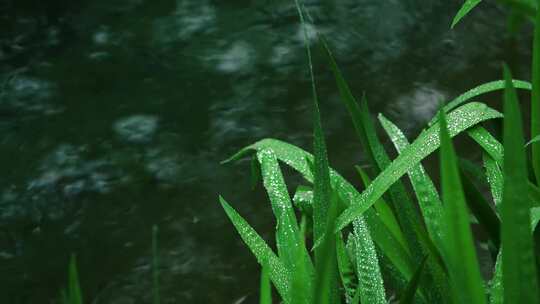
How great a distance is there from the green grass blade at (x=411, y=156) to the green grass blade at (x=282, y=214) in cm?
9

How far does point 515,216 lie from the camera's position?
682mm

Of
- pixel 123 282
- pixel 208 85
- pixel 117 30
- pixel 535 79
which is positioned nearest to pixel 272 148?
pixel 535 79

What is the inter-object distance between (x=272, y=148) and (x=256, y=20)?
5.41 ft

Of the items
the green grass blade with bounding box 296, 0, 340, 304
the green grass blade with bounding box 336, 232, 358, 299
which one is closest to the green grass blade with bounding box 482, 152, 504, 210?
the green grass blade with bounding box 336, 232, 358, 299

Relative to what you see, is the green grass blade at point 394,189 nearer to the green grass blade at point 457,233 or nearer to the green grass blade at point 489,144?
the green grass blade at point 489,144

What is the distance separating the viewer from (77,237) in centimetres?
195

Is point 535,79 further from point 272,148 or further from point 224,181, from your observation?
Result: point 224,181

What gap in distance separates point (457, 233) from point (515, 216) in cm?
5

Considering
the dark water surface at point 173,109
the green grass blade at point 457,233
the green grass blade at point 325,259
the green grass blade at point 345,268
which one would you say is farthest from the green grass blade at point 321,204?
the dark water surface at point 173,109

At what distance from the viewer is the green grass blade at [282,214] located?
107 cm

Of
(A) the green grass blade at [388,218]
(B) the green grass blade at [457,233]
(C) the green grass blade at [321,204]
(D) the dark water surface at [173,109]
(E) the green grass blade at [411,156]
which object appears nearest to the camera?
(B) the green grass blade at [457,233]

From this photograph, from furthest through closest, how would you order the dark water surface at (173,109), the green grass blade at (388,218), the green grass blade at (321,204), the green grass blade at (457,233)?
1. the dark water surface at (173,109)
2. the green grass blade at (388,218)
3. the green grass blade at (321,204)
4. the green grass blade at (457,233)

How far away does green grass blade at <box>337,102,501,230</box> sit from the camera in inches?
38.4

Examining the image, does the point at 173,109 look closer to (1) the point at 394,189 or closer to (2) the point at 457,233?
(1) the point at 394,189
